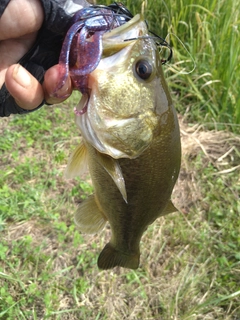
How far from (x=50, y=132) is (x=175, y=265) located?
1365mm

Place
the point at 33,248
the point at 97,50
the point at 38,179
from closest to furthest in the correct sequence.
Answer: the point at 97,50
the point at 33,248
the point at 38,179

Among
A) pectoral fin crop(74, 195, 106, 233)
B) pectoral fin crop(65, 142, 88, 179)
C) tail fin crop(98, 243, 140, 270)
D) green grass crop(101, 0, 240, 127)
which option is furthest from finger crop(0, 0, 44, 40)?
green grass crop(101, 0, 240, 127)

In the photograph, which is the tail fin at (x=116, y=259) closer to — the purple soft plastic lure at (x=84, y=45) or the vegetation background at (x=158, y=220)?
the vegetation background at (x=158, y=220)

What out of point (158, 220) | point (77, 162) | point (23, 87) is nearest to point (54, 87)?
point (23, 87)

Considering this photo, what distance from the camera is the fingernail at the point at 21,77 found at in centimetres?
119

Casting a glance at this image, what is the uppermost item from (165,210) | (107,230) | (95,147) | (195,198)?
(95,147)

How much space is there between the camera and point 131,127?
4.12 feet

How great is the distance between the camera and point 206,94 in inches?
138

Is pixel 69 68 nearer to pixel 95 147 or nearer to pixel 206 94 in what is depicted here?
pixel 95 147

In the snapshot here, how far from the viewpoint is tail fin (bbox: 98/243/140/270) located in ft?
5.75

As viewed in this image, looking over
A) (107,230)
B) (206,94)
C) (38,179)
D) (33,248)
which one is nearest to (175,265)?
(107,230)

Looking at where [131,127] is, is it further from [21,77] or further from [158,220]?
[158,220]

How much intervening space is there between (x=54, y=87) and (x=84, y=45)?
0.17 meters

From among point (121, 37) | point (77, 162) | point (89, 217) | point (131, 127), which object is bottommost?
point (89, 217)
